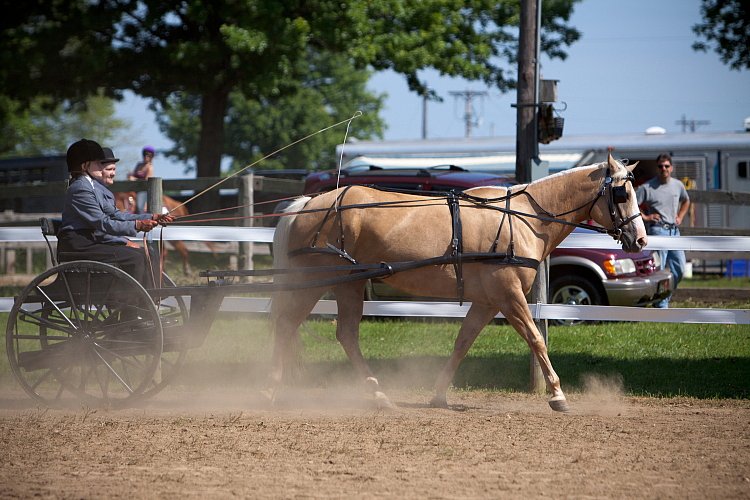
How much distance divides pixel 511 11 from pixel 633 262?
1264 centimetres

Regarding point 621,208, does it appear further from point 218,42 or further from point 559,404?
point 218,42

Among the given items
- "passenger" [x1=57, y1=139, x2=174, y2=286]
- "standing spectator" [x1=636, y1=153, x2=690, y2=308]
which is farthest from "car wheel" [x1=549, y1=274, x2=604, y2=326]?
"passenger" [x1=57, y1=139, x2=174, y2=286]

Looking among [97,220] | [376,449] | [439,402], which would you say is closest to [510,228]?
[439,402]

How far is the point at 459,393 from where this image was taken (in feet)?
27.2

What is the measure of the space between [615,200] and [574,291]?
177 inches

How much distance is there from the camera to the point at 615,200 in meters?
7.27

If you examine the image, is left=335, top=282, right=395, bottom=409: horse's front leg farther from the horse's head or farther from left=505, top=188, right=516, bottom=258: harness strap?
the horse's head

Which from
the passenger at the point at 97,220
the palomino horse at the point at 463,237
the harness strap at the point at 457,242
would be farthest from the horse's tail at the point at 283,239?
the harness strap at the point at 457,242

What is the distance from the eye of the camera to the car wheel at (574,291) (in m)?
11.5

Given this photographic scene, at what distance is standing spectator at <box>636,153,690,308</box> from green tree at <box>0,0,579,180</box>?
368 inches

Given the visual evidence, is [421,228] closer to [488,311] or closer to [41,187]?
[488,311]

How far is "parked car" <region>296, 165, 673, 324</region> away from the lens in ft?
37.1

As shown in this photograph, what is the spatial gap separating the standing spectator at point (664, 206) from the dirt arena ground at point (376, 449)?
A: 4.48 meters

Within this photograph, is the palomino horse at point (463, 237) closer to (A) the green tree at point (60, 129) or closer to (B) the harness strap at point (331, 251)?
(B) the harness strap at point (331, 251)
